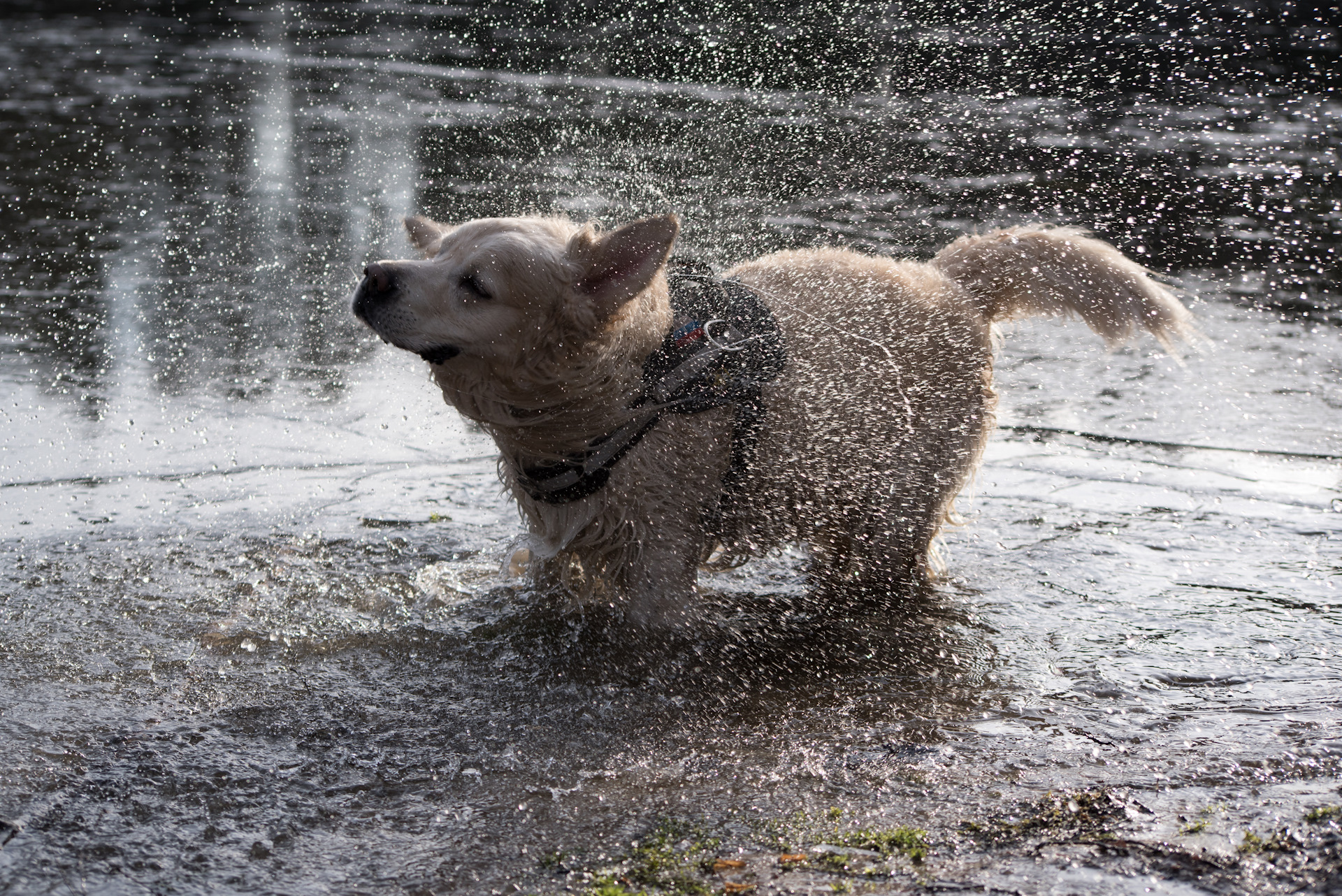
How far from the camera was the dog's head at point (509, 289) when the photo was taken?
3203 mm

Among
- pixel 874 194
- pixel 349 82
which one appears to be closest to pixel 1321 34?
pixel 874 194

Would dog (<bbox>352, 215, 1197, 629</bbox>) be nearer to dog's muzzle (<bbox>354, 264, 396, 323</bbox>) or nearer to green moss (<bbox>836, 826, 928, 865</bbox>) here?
dog's muzzle (<bbox>354, 264, 396, 323</bbox>)

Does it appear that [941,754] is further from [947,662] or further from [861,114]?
[861,114]

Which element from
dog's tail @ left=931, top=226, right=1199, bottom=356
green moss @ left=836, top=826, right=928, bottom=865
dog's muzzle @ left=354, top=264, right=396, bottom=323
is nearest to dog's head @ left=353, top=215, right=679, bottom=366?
dog's muzzle @ left=354, top=264, right=396, bottom=323

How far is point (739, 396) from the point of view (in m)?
3.61

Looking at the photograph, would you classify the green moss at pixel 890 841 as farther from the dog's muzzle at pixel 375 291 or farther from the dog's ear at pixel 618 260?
the dog's muzzle at pixel 375 291

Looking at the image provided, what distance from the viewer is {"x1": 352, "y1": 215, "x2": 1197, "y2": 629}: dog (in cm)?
332

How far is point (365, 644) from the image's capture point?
3.53m

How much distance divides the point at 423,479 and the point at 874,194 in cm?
478

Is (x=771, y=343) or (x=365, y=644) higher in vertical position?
(x=771, y=343)

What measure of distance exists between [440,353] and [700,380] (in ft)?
2.48

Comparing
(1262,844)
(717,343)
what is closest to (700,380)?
(717,343)

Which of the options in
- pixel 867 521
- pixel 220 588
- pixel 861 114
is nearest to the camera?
pixel 220 588

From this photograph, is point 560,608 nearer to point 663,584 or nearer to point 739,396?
point 663,584
